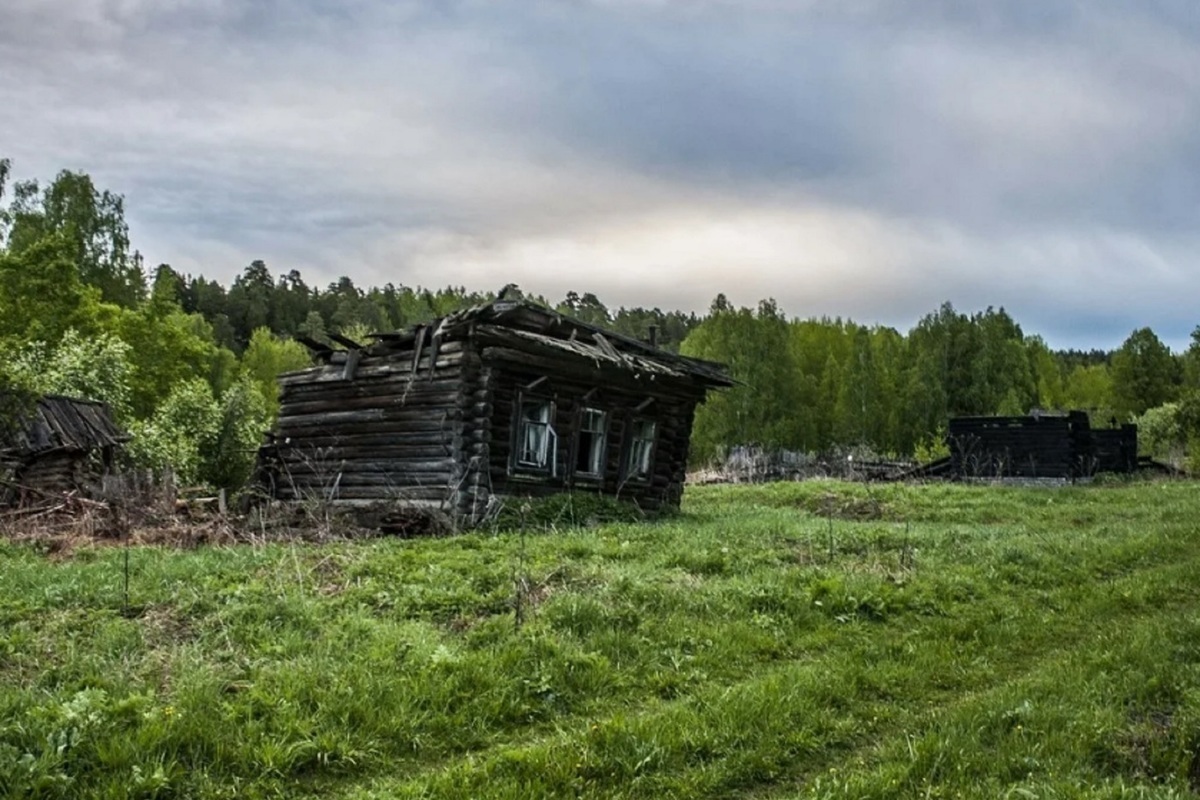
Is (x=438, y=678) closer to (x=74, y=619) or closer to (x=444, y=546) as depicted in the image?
(x=74, y=619)

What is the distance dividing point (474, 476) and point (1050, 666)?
12048 mm

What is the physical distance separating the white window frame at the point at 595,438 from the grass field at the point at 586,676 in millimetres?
7900

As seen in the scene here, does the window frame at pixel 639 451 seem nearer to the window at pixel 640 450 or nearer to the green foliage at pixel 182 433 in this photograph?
the window at pixel 640 450

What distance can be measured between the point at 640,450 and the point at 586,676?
15.2m

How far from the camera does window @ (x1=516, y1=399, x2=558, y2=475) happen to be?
19.7 m

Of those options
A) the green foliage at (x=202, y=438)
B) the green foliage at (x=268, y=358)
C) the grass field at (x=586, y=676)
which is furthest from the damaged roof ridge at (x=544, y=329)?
the green foliage at (x=268, y=358)

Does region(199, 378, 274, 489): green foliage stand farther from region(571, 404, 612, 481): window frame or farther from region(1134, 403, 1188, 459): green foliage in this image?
region(1134, 403, 1188, 459): green foliage

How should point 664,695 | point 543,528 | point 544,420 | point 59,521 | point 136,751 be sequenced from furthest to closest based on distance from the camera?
point 544,420, point 543,528, point 59,521, point 664,695, point 136,751

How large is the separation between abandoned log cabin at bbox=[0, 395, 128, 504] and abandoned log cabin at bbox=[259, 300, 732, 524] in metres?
4.48

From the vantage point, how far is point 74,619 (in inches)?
336

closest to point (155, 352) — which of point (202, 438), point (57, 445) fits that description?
point (202, 438)

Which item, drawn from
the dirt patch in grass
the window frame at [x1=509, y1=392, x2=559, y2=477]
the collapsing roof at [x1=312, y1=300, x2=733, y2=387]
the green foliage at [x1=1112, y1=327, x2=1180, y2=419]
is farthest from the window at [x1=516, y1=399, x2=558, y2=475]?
the green foliage at [x1=1112, y1=327, x2=1180, y2=419]

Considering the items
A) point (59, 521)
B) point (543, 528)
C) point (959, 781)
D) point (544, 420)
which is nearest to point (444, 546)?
point (543, 528)

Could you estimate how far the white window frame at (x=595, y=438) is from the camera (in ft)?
69.8
